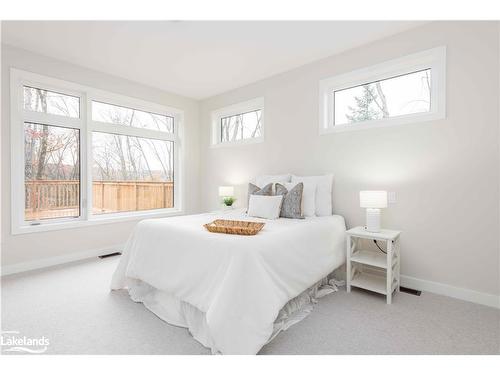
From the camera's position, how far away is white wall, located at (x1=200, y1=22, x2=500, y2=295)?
2281mm

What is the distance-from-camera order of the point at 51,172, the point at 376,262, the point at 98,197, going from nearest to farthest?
the point at 376,262 < the point at 51,172 < the point at 98,197

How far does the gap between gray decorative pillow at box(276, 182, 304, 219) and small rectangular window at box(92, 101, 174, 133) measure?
285 centimetres

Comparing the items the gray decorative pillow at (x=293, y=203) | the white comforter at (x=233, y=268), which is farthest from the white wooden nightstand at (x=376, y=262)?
the gray decorative pillow at (x=293, y=203)

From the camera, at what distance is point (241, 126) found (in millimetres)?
4441

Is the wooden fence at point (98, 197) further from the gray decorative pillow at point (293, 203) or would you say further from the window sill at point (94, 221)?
the gray decorative pillow at point (293, 203)

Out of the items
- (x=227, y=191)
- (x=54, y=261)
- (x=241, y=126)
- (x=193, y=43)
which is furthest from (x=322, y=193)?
(x=54, y=261)

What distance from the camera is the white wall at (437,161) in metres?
2.28

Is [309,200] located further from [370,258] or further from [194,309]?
[194,309]

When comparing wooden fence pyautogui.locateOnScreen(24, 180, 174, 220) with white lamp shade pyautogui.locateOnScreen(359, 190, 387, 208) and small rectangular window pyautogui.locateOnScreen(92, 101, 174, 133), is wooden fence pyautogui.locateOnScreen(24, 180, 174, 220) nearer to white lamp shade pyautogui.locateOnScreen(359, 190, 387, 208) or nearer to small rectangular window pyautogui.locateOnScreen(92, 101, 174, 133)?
small rectangular window pyautogui.locateOnScreen(92, 101, 174, 133)

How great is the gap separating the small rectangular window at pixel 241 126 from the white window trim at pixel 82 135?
839 millimetres

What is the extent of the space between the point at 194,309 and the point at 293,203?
1494mm

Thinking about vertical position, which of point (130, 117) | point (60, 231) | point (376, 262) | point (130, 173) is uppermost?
point (130, 117)
